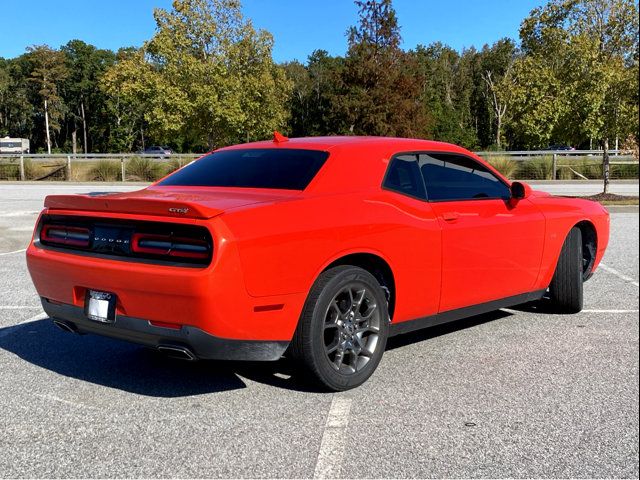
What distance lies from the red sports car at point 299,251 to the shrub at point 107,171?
29.2m

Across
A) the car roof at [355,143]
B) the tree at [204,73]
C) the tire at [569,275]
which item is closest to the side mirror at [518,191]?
the car roof at [355,143]

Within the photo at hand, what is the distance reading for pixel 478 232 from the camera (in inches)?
187

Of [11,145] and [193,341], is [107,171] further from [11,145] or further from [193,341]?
[11,145]

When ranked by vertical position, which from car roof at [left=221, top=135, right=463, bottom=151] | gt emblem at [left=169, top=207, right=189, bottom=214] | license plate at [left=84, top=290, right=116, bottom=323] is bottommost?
license plate at [left=84, top=290, right=116, bottom=323]

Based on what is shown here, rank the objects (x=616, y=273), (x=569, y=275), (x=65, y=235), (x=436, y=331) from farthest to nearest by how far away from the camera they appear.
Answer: (x=616, y=273), (x=569, y=275), (x=436, y=331), (x=65, y=235)

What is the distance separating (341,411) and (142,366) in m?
1.63

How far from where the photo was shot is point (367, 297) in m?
4.12

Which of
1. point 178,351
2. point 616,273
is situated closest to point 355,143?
point 178,351

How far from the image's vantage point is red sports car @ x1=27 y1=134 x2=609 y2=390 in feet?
11.6

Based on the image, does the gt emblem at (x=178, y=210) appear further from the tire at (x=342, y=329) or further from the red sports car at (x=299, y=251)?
the tire at (x=342, y=329)

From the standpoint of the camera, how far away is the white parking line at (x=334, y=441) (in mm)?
3031

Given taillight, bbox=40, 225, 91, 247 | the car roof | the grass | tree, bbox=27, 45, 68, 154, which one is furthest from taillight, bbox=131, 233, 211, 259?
tree, bbox=27, 45, 68, 154

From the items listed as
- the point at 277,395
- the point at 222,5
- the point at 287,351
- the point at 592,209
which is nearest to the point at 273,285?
the point at 287,351

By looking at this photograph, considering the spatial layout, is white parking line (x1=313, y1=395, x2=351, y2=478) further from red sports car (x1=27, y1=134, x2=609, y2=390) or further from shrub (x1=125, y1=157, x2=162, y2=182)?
shrub (x1=125, y1=157, x2=162, y2=182)
